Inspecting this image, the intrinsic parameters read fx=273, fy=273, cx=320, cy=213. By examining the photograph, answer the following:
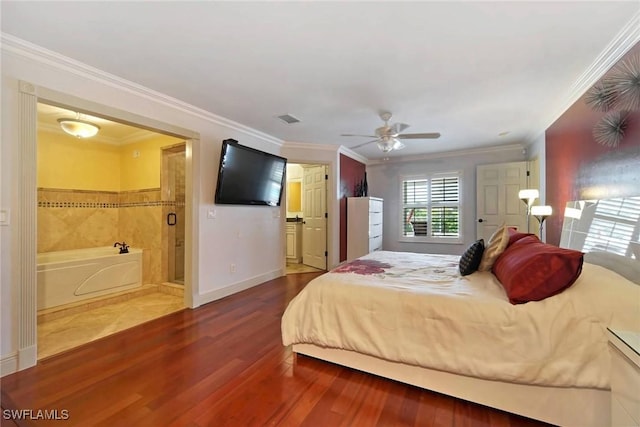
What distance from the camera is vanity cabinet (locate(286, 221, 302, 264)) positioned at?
241 inches

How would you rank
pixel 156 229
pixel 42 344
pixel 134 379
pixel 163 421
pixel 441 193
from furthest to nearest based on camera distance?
pixel 441 193
pixel 156 229
pixel 42 344
pixel 134 379
pixel 163 421

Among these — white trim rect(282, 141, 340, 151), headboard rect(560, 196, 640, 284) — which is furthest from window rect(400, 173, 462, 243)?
headboard rect(560, 196, 640, 284)

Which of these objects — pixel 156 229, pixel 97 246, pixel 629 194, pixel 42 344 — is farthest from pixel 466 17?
pixel 97 246

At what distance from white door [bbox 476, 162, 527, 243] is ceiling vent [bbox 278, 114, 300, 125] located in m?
3.65

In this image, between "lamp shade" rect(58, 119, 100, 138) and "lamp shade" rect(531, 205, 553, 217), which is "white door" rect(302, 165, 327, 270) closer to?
"lamp shade" rect(531, 205, 553, 217)

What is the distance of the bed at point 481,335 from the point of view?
141 centimetres

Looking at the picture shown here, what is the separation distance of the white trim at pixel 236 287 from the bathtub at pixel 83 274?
52.8 inches

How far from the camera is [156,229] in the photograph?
4133 mm

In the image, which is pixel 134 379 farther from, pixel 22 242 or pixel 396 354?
pixel 396 354

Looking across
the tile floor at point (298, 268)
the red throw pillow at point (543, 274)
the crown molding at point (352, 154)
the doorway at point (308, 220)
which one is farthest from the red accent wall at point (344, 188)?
the red throw pillow at point (543, 274)

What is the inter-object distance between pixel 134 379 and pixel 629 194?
366 centimetres

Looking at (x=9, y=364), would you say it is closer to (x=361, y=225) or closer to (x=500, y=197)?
(x=361, y=225)

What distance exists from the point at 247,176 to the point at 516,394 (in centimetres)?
347

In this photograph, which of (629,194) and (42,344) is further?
(42,344)
